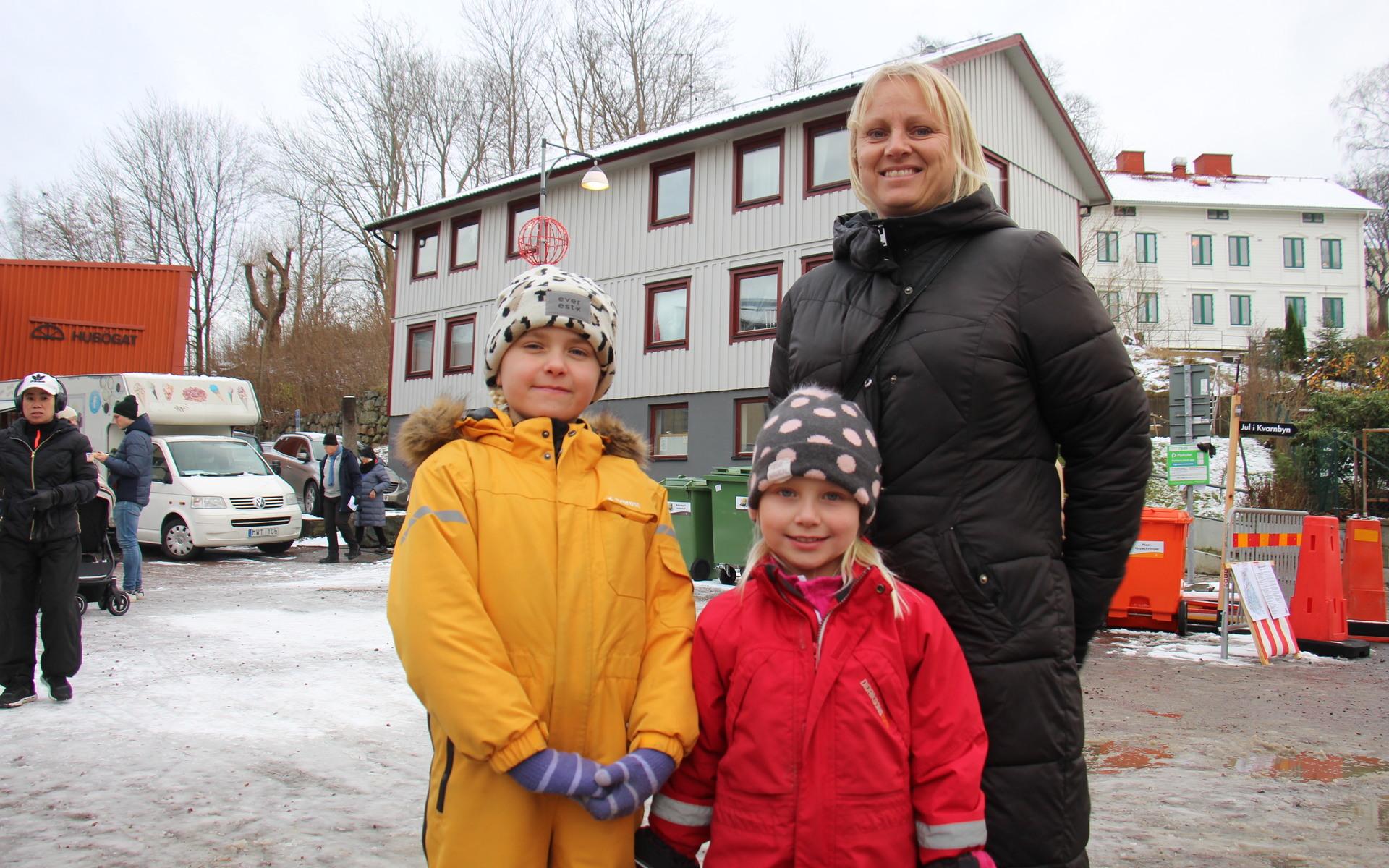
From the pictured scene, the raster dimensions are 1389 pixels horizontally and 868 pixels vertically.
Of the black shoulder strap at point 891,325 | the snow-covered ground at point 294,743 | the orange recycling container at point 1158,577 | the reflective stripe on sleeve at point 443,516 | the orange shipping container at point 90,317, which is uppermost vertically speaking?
the orange shipping container at point 90,317

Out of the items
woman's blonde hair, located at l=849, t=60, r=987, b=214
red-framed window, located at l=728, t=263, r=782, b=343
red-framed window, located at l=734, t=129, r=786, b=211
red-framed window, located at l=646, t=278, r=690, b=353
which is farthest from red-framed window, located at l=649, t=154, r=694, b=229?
woman's blonde hair, located at l=849, t=60, r=987, b=214

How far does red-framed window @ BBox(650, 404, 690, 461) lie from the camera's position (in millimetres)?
21750

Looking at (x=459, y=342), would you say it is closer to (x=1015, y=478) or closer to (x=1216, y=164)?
(x=1015, y=478)

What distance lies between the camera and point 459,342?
1054 inches

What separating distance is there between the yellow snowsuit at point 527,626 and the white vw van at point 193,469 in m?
14.1

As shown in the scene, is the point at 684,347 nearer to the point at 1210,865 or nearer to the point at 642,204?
the point at 642,204

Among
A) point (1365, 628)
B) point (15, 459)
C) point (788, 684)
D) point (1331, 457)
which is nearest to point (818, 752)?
point (788, 684)

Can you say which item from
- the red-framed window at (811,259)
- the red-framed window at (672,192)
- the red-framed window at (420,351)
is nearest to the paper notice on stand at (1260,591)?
the red-framed window at (811,259)

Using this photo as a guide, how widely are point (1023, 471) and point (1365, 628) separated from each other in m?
10.1

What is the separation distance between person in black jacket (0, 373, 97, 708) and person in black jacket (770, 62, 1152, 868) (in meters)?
5.77

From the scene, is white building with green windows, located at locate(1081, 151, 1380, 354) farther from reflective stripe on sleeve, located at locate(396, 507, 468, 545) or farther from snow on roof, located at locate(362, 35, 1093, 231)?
reflective stripe on sleeve, located at locate(396, 507, 468, 545)

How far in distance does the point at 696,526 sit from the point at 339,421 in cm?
2524

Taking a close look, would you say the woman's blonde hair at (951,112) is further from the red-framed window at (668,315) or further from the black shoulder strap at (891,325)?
the red-framed window at (668,315)

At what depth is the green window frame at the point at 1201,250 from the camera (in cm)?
4747
